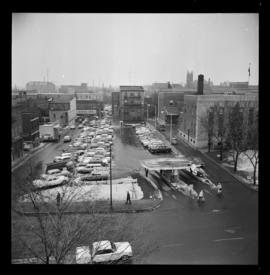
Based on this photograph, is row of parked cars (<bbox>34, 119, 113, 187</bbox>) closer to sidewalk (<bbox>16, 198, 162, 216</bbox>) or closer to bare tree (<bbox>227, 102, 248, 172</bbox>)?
sidewalk (<bbox>16, 198, 162, 216</bbox>)

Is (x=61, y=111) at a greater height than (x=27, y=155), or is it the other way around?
(x=61, y=111)

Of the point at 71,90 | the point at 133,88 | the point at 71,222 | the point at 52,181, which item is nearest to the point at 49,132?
the point at 52,181

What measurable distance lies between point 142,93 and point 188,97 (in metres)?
4.31

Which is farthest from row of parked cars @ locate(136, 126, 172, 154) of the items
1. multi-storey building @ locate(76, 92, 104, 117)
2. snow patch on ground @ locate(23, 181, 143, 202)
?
multi-storey building @ locate(76, 92, 104, 117)

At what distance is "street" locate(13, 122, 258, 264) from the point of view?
7.82 feet

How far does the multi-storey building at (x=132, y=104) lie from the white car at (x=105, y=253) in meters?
9.38

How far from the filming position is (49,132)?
7504mm

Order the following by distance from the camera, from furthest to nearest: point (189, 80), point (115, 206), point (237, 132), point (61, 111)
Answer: point (189, 80), point (61, 111), point (237, 132), point (115, 206)

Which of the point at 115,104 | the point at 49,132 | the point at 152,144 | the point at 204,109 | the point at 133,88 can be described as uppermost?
the point at 133,88

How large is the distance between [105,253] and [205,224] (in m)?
1.58

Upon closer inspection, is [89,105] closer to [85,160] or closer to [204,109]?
[204,109]

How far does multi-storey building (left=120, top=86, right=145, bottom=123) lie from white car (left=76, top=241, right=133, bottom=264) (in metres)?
9.38
